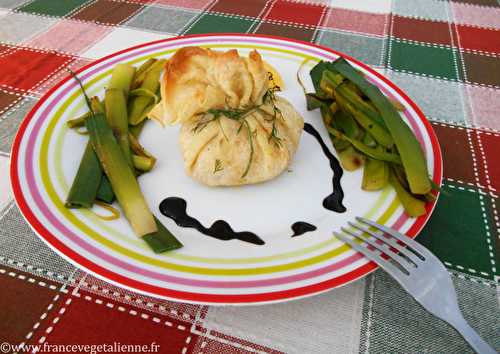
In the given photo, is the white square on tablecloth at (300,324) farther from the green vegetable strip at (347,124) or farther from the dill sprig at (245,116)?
the green vegetable strip at (347,124)

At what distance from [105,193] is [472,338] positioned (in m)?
0.97

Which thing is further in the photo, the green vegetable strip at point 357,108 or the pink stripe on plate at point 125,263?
the green vegetable strip at point 357,108

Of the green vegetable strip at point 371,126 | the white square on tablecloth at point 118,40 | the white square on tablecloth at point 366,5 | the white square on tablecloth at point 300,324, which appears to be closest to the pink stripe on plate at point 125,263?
the white square on tablecloth at point 300,324

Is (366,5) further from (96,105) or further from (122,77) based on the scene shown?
(96,105)

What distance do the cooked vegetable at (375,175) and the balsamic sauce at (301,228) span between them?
8.9 inches

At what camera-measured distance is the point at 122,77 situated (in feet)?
5.36

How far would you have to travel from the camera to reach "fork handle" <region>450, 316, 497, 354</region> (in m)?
0.87

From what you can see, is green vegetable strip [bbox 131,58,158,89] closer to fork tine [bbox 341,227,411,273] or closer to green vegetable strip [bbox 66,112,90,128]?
green vegetable strip [bbox 66,112,90,128]

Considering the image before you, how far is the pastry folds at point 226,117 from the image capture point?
131 centimetres

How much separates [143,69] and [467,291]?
1382 mm

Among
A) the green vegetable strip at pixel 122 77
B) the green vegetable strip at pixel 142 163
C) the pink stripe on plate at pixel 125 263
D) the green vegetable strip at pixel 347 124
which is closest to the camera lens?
the pink stripe on plate at pixel 125 263

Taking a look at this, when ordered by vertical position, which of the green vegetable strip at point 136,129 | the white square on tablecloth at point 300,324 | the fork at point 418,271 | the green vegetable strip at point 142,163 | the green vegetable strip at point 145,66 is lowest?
the white square on tablecloth at point 300,324

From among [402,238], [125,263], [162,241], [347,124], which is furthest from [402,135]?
[125,263]

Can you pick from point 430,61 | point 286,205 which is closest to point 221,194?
point 286,205
